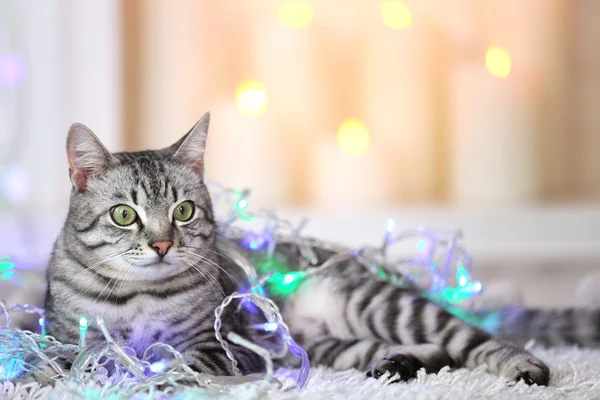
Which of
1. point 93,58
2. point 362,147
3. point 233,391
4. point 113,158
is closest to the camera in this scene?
point 233,391

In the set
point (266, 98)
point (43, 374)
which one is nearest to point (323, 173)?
point (266, 98)

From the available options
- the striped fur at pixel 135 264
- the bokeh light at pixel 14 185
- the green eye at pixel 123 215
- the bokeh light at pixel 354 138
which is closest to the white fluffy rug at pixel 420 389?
the striped fur at pixel 135 264

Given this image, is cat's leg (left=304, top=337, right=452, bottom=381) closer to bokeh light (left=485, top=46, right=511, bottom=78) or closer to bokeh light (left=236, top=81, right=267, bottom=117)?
bokeh light (left=236, top=81, right=267, bottom=117)

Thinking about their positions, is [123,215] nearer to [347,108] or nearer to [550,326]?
[550,326]

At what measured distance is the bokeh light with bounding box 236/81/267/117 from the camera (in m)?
2.09

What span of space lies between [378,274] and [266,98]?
3.67 ft

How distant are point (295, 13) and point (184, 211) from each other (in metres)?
1.38

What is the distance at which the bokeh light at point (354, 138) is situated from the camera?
2090 millimetres

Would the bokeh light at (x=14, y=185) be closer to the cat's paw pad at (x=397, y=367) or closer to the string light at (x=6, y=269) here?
the string light at (x=6, y=269)

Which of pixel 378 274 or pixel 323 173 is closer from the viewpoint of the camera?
pixel 378 274

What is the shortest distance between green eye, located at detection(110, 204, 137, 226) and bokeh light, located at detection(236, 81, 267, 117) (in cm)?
120

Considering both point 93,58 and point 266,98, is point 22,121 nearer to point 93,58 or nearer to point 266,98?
point 93,58

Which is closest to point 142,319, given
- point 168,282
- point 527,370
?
point 168,282

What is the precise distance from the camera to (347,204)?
6.85 ft
